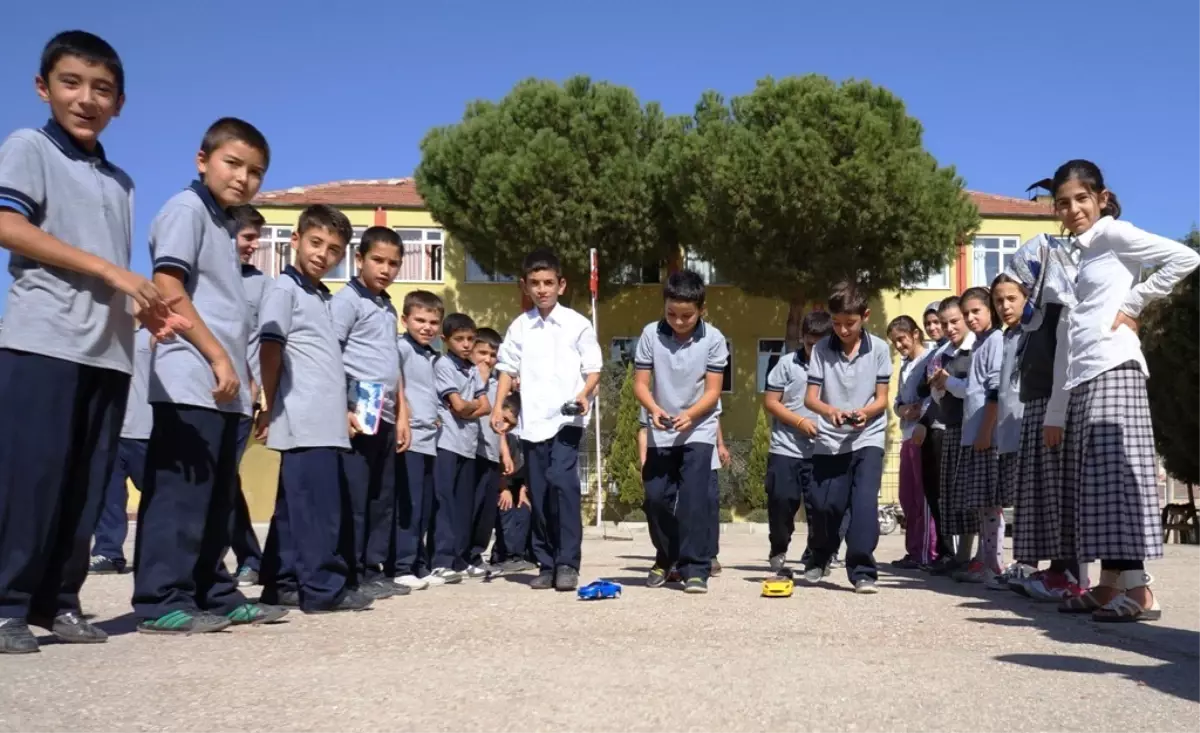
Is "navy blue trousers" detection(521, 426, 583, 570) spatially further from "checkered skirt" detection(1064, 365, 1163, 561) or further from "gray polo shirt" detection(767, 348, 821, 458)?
"checkered skirt" detection(1064, 365, 1163, 561)

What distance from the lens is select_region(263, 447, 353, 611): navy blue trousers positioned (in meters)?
5.99

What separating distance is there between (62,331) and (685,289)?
4140mm

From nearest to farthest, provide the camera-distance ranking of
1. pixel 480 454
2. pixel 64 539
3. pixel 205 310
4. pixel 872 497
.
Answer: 1. pixel 64 539
2. pixel 205 310
3. pixel 872 497
4. pixel 480 454

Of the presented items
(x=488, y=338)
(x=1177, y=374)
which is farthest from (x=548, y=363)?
(x=1177, y=374)

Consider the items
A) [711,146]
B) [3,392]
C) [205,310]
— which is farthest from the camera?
[711,146]

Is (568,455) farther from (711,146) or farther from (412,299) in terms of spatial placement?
(711,146)

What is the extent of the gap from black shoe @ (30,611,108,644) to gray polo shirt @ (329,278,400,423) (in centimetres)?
236

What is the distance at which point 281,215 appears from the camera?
3394 cm

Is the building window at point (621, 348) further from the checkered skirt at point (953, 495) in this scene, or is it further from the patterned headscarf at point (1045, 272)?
the patterned headscarf at point (1045, 272)

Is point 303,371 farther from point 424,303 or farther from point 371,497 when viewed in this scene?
point 424,303

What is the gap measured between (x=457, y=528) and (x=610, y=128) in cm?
2372

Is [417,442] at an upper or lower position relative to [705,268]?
lower

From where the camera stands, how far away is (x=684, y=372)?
303 inches

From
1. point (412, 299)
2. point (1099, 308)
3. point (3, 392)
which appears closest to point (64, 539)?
point (3, 392)
